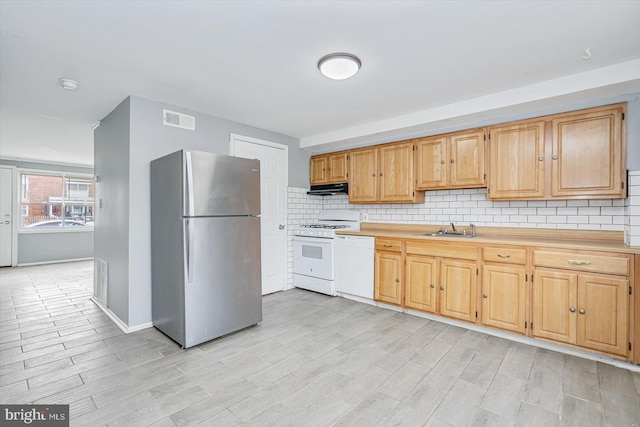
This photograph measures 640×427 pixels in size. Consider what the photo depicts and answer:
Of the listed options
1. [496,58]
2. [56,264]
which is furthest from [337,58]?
[56,264]

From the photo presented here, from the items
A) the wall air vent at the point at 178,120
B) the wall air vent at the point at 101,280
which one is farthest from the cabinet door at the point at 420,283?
the wall air vent at the point at 101,280

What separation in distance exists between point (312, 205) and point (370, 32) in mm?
3359

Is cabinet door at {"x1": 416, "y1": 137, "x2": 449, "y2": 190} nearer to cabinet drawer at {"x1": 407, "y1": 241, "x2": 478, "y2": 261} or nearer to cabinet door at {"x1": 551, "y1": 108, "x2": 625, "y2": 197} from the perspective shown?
cabinet drawer at {"x1": 407, "y1": 241, "x2": 478, "y2": 261}

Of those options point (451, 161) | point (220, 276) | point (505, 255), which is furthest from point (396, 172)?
point (220, 276)

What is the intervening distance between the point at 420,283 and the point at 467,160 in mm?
1500

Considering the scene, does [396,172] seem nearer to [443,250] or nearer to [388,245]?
[388,245]

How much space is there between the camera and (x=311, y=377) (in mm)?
2281

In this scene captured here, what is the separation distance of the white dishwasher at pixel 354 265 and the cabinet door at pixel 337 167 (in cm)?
100

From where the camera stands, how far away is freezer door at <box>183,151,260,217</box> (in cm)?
273

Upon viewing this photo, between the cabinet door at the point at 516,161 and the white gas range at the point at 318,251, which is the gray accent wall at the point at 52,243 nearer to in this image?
the white gas range at the point at 318,251

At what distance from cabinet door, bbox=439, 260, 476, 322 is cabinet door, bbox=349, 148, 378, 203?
1456mm

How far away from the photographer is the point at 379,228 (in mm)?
4566
